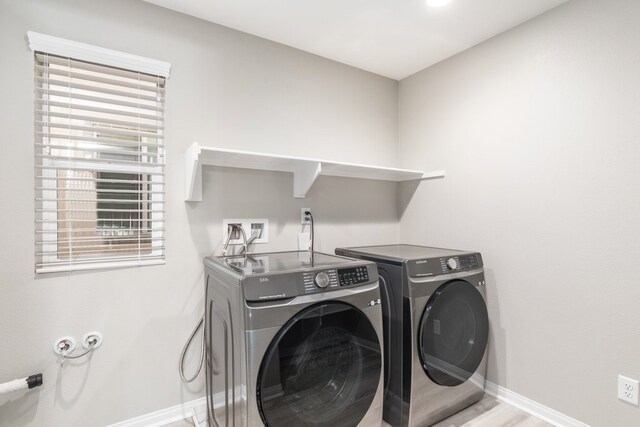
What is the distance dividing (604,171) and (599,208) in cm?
18

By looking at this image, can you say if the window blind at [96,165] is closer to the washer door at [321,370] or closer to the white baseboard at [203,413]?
the white baseboard at [203,413]

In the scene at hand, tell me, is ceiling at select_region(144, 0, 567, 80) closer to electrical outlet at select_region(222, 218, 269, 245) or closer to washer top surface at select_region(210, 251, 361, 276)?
electrical outlet at select_region(222, 218, 269, 245)

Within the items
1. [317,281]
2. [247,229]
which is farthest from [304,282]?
[247,229]

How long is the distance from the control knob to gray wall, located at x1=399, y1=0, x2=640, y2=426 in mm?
1258

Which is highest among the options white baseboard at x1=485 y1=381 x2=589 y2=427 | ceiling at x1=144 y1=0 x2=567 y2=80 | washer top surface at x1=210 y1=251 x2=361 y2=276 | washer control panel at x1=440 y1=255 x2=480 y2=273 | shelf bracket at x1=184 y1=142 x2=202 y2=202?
ceiling at x1=144 y1=0 x2=567 y2=80

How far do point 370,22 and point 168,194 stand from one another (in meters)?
1.49

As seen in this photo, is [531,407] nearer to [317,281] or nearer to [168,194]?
[317,281]

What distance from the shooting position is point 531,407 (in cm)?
183

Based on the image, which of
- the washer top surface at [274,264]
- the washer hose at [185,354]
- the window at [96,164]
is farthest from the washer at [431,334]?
the window at [96,164]

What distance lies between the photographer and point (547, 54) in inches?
69.4

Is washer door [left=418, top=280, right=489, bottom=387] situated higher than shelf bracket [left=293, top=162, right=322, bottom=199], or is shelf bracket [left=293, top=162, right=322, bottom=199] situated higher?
shelf bracket [left=293, top=162, right=322, bottom=199]

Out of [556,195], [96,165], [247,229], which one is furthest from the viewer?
[247,229]

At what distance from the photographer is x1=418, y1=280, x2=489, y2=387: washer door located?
1.67m

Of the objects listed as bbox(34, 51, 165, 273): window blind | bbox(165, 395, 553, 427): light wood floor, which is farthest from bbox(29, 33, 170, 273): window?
bbox(165, 395, 553, 427): light wood floor
